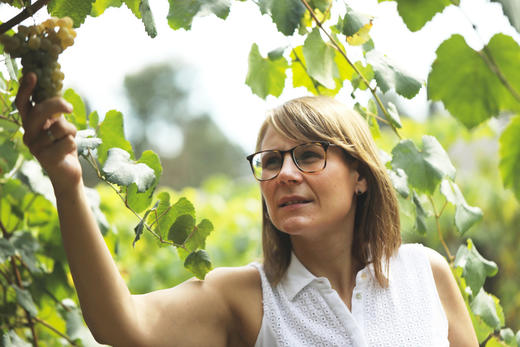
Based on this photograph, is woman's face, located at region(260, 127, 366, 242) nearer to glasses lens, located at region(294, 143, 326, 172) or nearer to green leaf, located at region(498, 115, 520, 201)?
glasses lens, located at region(294, 143, 326, 172)

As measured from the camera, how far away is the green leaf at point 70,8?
0.90m

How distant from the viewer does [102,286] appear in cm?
93

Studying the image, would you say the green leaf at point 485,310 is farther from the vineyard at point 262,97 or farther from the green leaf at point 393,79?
the green leaf at point 393,79

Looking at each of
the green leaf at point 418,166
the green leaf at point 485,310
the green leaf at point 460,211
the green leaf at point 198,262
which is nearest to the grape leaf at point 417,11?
the green leaf at point 198,262

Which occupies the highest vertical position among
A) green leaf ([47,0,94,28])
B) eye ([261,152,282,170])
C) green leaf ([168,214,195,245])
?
green leaf ([47,0,94,28])

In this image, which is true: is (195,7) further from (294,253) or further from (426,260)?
(426,260)

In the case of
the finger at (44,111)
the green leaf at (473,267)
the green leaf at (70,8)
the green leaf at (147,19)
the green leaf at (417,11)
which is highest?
the green leaf at (70,8)

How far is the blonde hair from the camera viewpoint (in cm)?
138

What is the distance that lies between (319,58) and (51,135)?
67 cm

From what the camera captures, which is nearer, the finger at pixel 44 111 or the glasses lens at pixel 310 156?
the finger at pixel 44 111

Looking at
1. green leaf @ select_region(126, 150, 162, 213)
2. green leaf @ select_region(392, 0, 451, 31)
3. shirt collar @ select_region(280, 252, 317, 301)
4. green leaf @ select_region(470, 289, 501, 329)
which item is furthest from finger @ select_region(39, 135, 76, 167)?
green leaf @ select_region(470, 289, 501, 329)

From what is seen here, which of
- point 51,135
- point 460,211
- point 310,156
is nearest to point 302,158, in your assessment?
point 310,156

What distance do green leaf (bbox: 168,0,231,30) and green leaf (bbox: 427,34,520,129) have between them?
48 cm

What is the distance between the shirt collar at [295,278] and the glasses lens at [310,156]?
0.28 m
